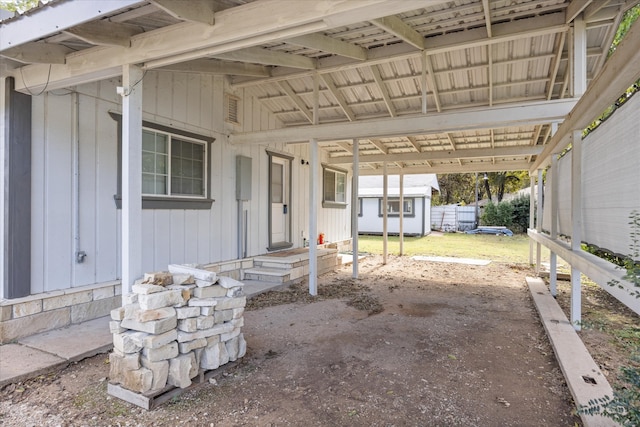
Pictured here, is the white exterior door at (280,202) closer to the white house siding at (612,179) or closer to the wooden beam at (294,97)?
the wooden beam at (294,97)

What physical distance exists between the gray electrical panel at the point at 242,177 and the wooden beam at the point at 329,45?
289 centimetres

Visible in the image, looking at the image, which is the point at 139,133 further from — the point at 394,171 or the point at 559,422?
the point at 394,171

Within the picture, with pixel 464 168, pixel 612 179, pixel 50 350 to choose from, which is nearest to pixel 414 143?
pixel 464 168

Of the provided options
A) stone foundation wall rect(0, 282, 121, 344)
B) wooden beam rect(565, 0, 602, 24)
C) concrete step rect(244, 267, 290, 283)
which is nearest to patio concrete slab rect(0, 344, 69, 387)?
stone foundation wall rect(0, 282, 121, 344)

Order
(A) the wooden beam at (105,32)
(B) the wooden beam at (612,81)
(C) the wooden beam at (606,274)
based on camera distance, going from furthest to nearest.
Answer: (A) the wooden beam at (105,32) → (C) the wooden beam at (606,274) → (B) the wooden beam at (612,81)

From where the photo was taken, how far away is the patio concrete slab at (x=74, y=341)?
347 centimetres

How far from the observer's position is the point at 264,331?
4438 millimetres

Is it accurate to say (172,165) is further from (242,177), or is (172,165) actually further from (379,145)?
(379,145)

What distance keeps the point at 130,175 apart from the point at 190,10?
153cm

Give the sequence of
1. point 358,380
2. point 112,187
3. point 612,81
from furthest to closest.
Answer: point 112,187 < point 358,380 < point 612,81

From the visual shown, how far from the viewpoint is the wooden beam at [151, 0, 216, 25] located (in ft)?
8.09

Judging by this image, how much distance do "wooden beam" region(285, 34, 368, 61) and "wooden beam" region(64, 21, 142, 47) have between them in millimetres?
1595

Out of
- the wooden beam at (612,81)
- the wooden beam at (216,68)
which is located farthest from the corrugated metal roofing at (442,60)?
the wooden beam at (612,81)

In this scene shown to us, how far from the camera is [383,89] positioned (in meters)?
6.46
